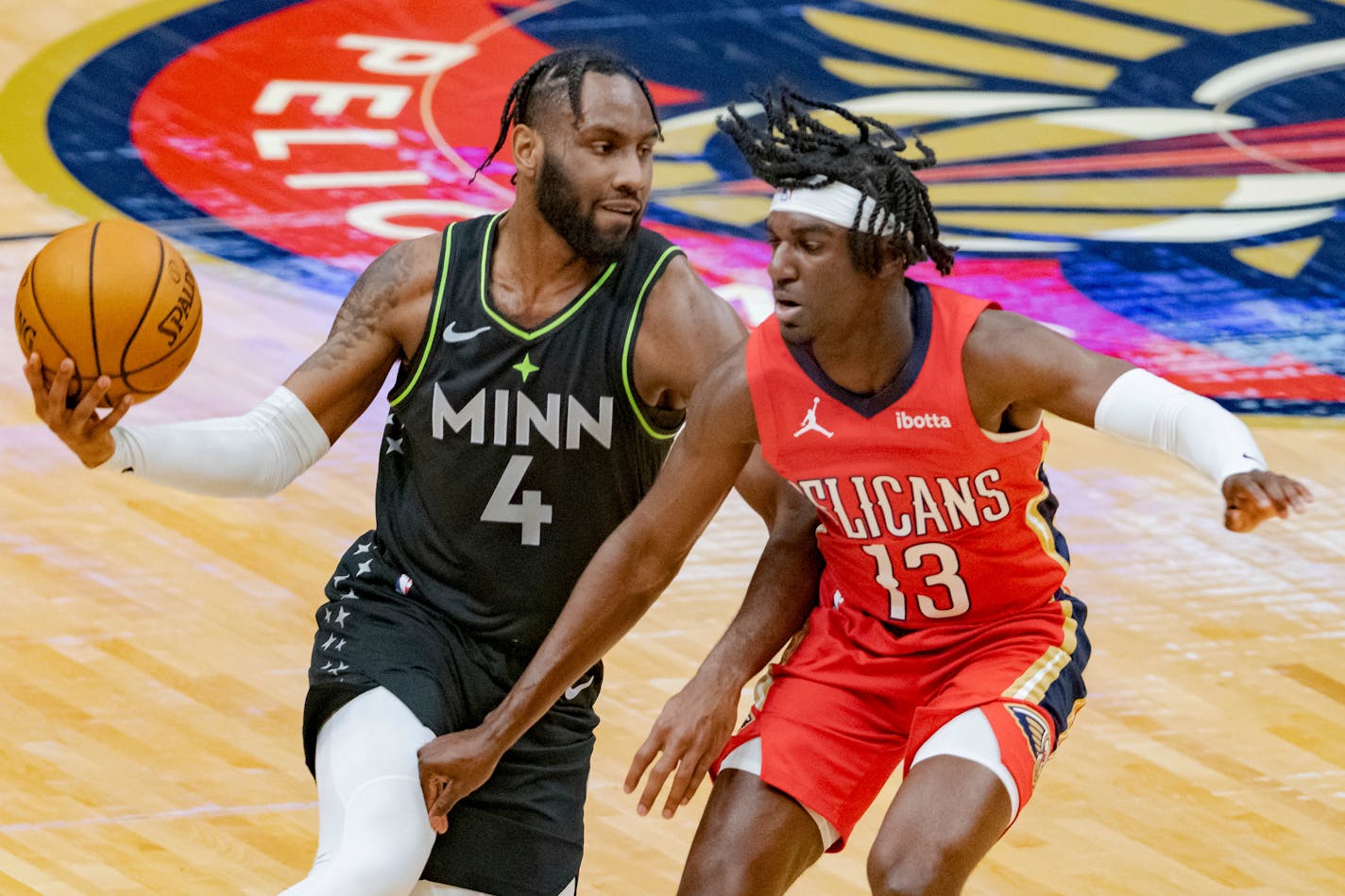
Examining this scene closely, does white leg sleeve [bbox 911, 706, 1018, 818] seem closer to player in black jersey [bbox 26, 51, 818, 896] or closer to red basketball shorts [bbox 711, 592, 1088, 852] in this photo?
red basketball shorts [bbox 711, 592, 1088, 852]

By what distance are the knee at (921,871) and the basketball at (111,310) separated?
5.90 ft

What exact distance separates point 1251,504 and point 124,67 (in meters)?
9.05

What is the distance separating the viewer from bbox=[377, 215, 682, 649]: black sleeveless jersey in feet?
15.5

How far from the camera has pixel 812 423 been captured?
4.41 m

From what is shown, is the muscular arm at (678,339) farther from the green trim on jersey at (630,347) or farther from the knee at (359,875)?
the knee at (359,875)

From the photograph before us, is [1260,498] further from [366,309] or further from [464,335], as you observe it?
[366,309]

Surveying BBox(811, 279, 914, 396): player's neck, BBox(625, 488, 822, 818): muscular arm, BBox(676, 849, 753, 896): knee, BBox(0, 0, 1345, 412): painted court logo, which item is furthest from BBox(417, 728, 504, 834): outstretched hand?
BBox(0, 0, 1345, 412): painted court logo

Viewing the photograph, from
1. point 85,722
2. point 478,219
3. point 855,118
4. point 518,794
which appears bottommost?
point 85,722

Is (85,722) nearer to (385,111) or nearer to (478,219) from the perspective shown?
(478,219)

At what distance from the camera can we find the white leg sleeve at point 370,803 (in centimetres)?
436

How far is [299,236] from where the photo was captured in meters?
9.52

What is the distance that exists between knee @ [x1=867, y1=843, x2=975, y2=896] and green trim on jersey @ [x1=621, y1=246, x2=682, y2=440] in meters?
1.13

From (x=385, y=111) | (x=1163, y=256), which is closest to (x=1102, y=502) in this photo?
(x=1163, y=256)

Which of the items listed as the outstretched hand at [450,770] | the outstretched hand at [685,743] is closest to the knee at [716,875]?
the outstretched hand at [685,743]
